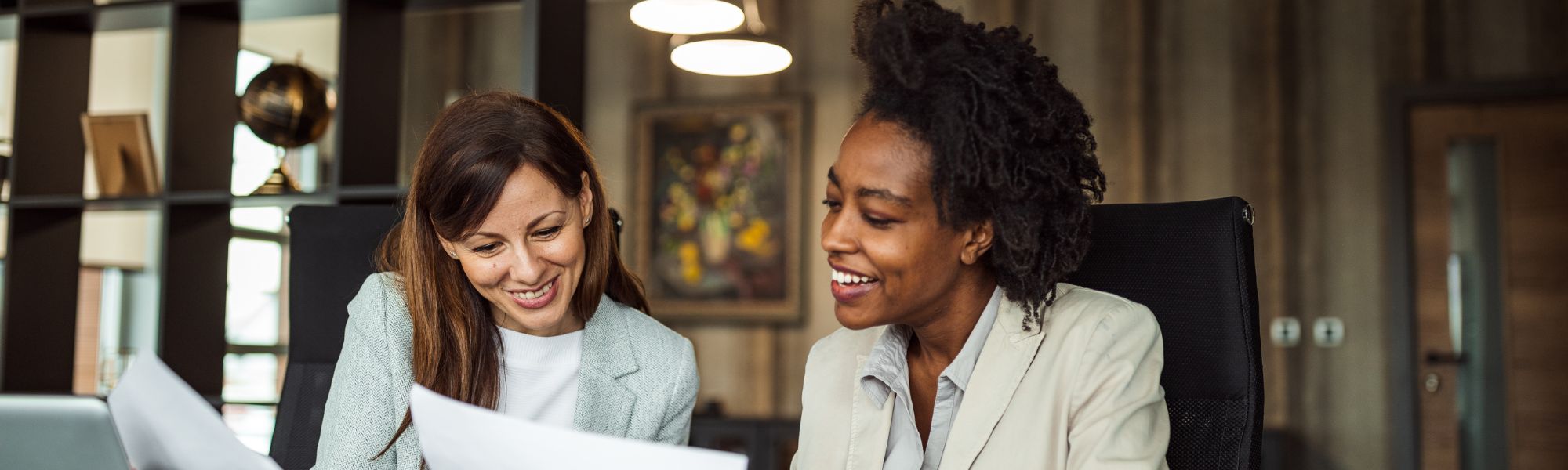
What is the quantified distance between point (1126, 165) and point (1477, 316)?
4.12ft

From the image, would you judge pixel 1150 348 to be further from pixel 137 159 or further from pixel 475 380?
pixel 137 159

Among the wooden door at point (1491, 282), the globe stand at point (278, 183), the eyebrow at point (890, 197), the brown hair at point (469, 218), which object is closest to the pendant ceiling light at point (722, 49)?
the globe stand at point (278, 183)

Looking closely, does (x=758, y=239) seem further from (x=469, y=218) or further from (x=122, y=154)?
(x=469, y=218)

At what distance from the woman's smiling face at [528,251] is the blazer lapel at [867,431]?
43 cm

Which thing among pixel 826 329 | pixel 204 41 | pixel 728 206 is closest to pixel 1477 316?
pixel 826 329

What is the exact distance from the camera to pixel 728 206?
4.73m

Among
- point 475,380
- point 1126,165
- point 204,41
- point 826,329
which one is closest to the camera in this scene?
point 475,380

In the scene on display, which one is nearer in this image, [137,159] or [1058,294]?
[1058,294]

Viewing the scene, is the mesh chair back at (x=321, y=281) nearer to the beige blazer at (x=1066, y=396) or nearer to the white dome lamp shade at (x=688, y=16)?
the beige blazer at (x=1066, y=396)

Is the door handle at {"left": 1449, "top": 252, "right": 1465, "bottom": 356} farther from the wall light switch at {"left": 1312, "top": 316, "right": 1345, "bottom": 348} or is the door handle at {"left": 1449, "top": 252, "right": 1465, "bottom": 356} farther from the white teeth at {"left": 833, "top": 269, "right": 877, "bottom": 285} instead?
the white teeth at {"left": 833, "top": 269, "right": 877, "bottom": 285}

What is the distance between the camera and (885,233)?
126 centimetres

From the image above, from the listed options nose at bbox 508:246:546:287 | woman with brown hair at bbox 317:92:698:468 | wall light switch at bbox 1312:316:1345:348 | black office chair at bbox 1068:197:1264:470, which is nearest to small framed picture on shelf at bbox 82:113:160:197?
woman with brown hair at bbox 317:92:698:468

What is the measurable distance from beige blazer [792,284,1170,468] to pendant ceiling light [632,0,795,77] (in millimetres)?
1822

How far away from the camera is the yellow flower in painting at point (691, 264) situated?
4.78 metres
